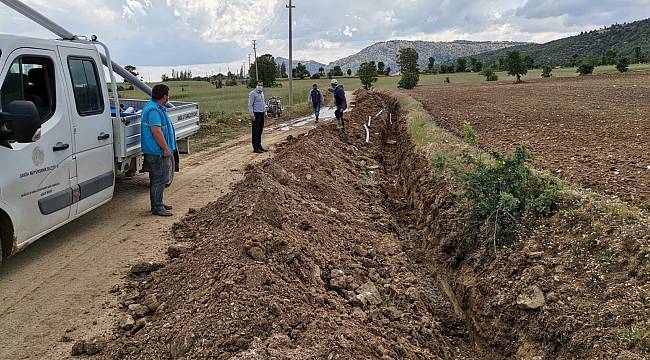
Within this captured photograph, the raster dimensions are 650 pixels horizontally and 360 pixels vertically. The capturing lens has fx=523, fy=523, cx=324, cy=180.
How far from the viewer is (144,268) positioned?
5520 millimetres

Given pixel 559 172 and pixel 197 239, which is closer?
pixel 197 239

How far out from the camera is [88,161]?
6480 mm

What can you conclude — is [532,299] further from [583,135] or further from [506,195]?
[583,135]

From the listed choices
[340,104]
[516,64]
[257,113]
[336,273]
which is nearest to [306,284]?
Result: [336,273]

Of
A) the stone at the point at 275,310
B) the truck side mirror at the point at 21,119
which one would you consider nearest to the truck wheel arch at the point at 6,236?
the truck side mirror at the point at 21,119

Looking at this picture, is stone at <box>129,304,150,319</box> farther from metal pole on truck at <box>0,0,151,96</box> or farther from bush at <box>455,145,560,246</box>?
metal pole on truck at <box>0,0,151,96</box>

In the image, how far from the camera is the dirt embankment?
4035mm

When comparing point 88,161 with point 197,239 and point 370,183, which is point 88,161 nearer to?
point 197,239

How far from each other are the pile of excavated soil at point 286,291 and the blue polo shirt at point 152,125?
108 centimetres

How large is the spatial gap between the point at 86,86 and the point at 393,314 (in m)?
4.70

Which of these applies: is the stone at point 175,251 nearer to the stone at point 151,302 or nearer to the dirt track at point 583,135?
the stone at point 151,302

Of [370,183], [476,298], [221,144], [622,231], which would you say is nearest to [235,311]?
[476,298]

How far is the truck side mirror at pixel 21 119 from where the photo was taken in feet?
15.7

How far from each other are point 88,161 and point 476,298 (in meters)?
4.91
